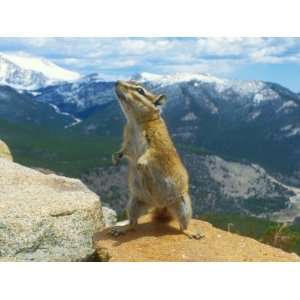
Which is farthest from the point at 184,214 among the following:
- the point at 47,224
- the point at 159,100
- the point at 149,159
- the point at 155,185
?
the point at 47,224

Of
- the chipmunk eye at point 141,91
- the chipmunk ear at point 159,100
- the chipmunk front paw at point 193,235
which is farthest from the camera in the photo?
the chipmunk front paw at point 193,235

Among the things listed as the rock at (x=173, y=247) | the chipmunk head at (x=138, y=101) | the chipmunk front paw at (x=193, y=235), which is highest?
the chipmunk head at (x=138, y=101)

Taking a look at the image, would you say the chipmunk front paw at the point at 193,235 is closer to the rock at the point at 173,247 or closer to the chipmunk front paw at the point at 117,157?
the rock at the point at 173,247

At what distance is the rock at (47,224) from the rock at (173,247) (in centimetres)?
51

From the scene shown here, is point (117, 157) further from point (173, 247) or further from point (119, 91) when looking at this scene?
point (173, 247)

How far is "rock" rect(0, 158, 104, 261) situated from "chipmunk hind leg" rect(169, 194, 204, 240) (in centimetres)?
153

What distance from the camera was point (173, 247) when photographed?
431 inches

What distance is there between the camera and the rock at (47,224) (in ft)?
31.2

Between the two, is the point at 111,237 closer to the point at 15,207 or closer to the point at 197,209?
the point at 15,207

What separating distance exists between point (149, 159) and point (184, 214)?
1465 millimetres

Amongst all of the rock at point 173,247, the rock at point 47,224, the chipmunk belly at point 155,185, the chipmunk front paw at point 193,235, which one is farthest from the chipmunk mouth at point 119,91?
the chipmunk front paw at point 193,235

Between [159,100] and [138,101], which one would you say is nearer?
[138,101]

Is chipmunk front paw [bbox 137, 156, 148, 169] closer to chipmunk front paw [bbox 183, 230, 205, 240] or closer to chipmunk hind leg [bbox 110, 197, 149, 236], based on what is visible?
chipmunk hind leg [bbox 110, 197, 149, 236]

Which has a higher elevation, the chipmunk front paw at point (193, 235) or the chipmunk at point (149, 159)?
the chipmunk at point (149, 159)
